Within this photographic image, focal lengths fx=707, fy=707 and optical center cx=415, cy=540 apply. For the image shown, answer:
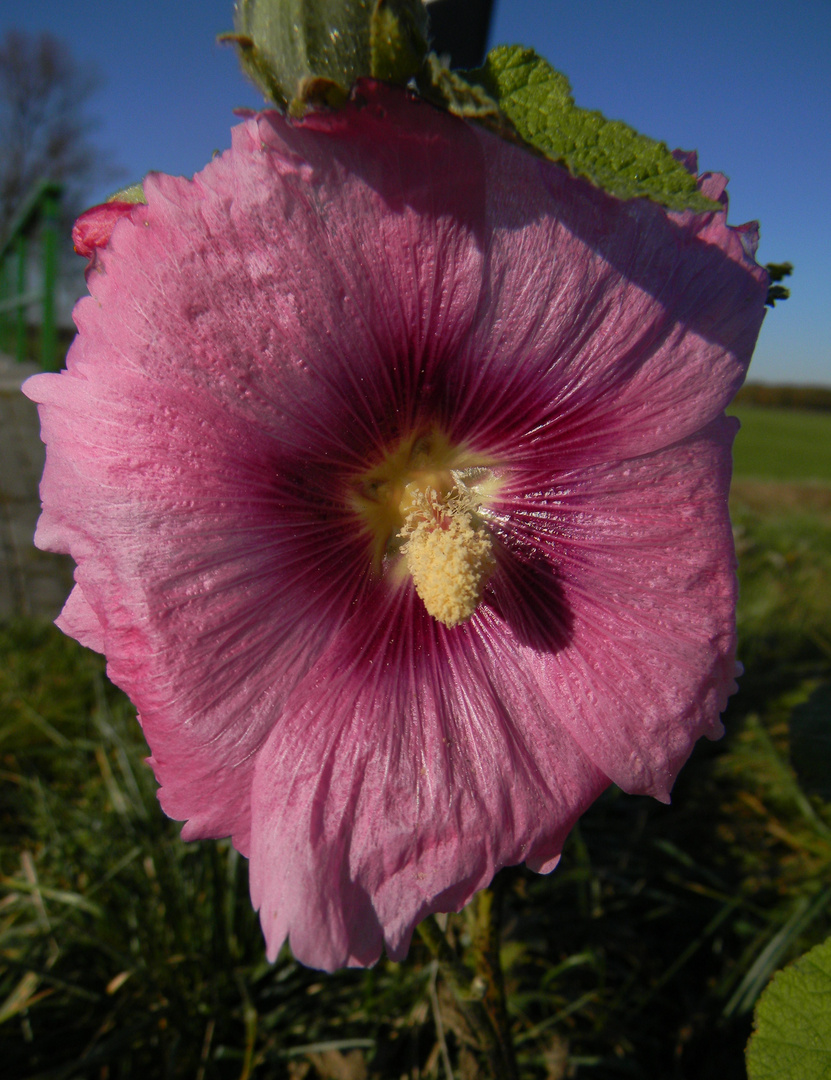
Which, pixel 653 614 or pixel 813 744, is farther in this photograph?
pixel 813 744

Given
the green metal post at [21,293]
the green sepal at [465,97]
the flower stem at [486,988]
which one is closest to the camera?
the green sepal at [465,97]

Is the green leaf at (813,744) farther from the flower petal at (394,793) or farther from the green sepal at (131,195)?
the green sepal at (131,195)

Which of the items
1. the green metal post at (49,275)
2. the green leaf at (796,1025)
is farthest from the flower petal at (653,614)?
the green metal post at (49,275)

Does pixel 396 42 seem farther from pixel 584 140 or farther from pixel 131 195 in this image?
pixel 131 195

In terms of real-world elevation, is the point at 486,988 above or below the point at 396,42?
below

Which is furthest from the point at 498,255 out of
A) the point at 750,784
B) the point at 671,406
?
the point at 750,784

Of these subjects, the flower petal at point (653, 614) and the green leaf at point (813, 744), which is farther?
the green leaf at point (813, 744)

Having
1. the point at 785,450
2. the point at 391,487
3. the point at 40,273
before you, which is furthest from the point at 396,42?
the point at 785,450
